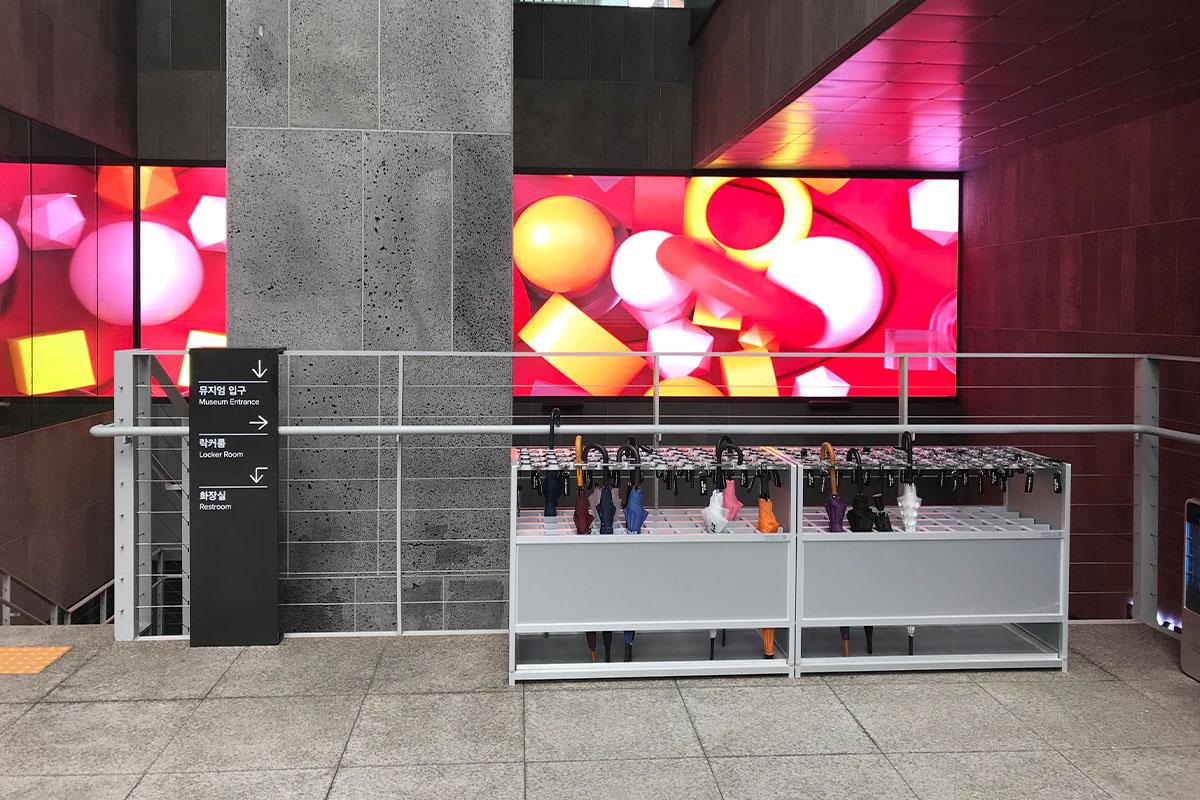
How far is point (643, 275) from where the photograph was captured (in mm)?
10977

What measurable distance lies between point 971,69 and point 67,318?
24.2ft

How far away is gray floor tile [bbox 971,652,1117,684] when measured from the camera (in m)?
4.94

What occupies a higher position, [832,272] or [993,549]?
[832,272]

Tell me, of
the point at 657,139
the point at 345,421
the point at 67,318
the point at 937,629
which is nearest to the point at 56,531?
the point at 67,318

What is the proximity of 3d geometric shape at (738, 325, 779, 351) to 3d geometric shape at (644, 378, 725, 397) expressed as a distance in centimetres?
53

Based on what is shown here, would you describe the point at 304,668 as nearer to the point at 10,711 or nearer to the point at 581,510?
the point at 10,711

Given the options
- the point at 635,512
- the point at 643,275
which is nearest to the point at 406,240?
the point at 635,512

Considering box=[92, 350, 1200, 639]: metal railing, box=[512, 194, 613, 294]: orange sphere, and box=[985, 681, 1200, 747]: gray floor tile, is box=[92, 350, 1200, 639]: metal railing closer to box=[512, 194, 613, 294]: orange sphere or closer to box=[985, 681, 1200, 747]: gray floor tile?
box=[985, 681, 1200, 747]: gray floor tile

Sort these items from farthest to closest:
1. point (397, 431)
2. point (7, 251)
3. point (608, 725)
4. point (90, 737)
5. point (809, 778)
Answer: point (7, 251), point (397, 431), point (608, 725), point (90, 737), point (809, 778)

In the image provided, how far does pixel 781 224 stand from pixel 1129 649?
6.44 meters

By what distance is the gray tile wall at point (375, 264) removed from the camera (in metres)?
5.72

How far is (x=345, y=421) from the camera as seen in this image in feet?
19.1

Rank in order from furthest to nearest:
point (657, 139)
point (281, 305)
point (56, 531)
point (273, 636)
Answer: point (657, 139), point (56, 531), point (281, 305), point (273, 636)

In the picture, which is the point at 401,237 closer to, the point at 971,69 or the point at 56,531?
the point at 971,69
